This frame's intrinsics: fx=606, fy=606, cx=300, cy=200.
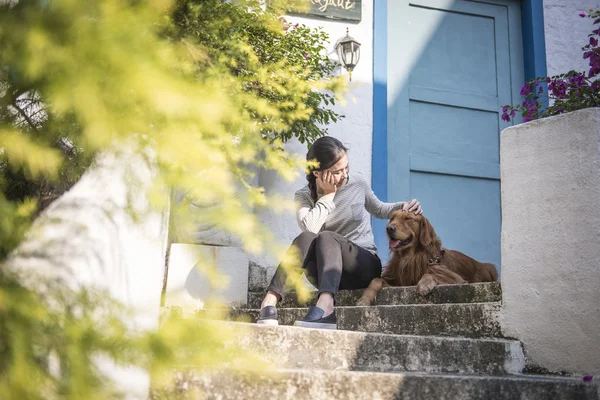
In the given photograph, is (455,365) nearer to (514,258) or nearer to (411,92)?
(514,258)

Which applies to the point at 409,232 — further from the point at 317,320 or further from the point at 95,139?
the point at 95,139

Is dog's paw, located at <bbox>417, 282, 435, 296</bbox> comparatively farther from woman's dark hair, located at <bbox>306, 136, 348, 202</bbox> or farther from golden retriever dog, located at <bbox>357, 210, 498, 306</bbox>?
woman's dark hair, located at <bbox>306, 136, 348, 202</bbox>

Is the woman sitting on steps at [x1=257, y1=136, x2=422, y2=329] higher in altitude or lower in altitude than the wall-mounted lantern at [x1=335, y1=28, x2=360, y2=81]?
lower

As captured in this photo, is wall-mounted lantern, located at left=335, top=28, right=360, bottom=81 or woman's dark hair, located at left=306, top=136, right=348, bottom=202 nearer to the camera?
woman's dark hair, located at left=306, top=136, right=348, bottom=202

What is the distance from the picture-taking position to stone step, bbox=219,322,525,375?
7.70ft

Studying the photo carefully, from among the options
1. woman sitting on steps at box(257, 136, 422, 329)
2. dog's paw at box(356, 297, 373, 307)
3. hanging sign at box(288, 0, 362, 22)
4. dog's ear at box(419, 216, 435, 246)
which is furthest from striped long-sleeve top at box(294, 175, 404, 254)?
hanging sign at box(288, 0, 362, 22)

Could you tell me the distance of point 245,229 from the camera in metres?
0.69

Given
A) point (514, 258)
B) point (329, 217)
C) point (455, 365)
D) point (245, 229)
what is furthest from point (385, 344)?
point (245, 229)

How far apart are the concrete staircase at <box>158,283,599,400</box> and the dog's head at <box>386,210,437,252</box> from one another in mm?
331

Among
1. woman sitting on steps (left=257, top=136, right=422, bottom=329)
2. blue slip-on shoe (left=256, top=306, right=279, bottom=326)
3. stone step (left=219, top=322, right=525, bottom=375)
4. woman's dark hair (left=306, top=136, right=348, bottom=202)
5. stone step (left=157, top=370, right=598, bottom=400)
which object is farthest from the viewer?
woman's dark hair (left=306, top=136, right=348, bottom=202)

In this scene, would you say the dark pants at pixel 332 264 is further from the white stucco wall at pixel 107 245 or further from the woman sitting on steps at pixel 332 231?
the white stucco wall at pixel 107 245

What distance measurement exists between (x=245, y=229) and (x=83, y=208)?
0.42m

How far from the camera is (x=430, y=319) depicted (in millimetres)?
2879

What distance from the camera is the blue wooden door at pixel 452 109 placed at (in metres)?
5.42
